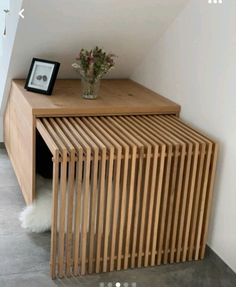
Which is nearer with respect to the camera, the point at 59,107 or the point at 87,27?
the point at 59,107

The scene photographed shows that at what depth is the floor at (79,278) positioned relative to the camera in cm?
212

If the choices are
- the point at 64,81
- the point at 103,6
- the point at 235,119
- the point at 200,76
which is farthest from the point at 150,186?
the point at 64,81

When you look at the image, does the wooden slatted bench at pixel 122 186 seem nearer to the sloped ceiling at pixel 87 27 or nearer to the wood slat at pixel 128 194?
the wood slat at pixel 128 194

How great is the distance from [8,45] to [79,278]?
152 cm

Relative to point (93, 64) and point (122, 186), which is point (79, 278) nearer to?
point (122, 186)

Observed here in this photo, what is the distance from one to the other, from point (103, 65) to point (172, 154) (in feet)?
2.45

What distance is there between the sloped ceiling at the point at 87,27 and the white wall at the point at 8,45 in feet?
0.15

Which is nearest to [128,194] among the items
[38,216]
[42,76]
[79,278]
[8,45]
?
[79,278]

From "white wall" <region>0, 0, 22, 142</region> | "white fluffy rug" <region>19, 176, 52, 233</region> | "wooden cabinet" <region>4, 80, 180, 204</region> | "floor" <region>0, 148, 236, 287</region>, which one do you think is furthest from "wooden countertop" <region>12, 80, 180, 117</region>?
"floor" <region>0, 148, 236, 287</region>

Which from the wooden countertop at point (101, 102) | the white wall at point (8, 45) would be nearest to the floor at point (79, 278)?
the wooden countertop at point (101, 102)

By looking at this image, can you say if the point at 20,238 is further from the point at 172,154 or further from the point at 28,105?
the point at 172,154

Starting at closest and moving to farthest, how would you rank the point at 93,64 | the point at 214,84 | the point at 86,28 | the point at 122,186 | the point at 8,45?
the point at 122,186 → the point at 214,84 → the point at 93,64 → the point at 86,28 → the point at 8,45

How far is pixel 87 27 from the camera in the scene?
270 centimetres

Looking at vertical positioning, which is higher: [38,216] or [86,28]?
[86,28]
